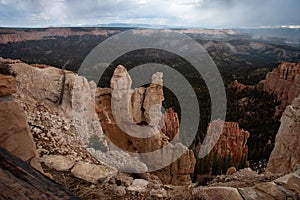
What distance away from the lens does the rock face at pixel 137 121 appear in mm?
13578

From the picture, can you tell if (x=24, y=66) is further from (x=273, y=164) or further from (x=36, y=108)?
(x=273, y=164)

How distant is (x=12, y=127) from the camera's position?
292 centimetres

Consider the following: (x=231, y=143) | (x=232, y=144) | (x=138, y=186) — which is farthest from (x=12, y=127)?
(x=231, y=143)

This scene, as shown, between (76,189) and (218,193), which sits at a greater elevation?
(218,193)

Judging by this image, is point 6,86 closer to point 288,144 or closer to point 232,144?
point 288,144

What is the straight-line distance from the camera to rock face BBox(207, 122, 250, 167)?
27844mm

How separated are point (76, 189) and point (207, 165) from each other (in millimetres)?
19939

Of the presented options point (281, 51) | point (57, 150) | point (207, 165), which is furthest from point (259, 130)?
point (281, 51)

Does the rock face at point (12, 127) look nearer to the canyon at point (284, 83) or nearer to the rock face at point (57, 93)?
the rock face at point (57, 93)

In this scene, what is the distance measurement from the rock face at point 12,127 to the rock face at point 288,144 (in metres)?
8.48

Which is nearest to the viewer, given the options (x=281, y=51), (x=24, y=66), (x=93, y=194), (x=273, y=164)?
(x=93, y=194)

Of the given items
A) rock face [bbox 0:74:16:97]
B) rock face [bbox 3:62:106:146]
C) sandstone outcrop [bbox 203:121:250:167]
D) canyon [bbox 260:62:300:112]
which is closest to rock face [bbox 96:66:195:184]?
rock face [bbox 3:62:106:146]

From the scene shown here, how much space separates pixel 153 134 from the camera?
1475 cm

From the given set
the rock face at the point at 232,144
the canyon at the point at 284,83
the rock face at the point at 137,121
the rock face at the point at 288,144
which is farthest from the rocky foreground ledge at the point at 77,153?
the canyon at the point at 284,83
